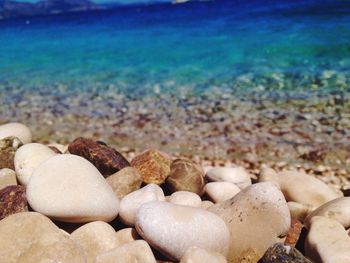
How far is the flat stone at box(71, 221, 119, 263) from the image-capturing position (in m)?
3.23

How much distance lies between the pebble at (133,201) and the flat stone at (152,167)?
59cm

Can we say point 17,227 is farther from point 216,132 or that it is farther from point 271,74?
point 271,74

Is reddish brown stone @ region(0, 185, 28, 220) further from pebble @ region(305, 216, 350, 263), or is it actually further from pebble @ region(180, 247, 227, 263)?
pebble @ region(305, 216, 350, 263)

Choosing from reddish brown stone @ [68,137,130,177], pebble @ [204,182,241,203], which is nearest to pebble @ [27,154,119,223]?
reddish brown stone @ [68,137,130,177]

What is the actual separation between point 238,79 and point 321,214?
20.3ft

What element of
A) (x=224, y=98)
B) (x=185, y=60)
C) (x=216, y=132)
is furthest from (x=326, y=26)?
(x=216, y=132)

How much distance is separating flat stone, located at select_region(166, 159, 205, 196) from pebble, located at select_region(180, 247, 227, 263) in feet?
4.27

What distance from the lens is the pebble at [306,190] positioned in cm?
411

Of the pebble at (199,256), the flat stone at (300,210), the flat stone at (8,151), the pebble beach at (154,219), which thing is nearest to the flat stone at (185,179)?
the pebble beach at (154,219)

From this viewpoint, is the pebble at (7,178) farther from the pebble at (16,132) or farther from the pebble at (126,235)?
the pebble at (126,235)

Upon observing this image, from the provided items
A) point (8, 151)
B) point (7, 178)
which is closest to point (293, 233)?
point (7, 178)

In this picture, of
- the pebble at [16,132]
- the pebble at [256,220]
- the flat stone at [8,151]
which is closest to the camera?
the pebble at [256,220]

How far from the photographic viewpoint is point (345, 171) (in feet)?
16.7

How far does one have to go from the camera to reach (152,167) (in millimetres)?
4438
